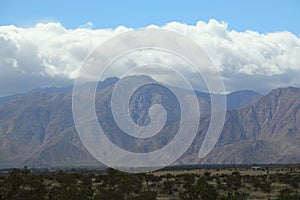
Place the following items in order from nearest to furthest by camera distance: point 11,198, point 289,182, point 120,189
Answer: point 11,198 < point 120,189 < point 289,182

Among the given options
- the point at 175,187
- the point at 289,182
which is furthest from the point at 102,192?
the point at 289,182

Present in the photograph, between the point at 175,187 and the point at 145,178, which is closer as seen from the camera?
the point at 175,187

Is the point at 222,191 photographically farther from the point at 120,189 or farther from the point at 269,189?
the point at 120,189

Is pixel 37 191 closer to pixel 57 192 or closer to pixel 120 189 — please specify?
pixel 57 192

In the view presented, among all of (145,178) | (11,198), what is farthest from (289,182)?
(11,198)

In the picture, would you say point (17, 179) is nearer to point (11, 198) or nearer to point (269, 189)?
point (11, 198)

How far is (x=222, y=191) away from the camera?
221 ft

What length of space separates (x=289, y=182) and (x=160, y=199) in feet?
96.1

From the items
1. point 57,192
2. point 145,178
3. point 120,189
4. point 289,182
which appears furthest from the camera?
point 145,178

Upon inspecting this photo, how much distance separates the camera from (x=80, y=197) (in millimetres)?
54375

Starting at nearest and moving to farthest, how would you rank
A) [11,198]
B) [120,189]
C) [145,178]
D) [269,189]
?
1. [11,198]
2. [120,189]
3. [269,189]
4. [145,178]

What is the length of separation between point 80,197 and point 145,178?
34815 millimetres

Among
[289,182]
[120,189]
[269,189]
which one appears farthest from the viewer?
[289,182]

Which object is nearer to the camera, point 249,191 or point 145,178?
point 249,191
